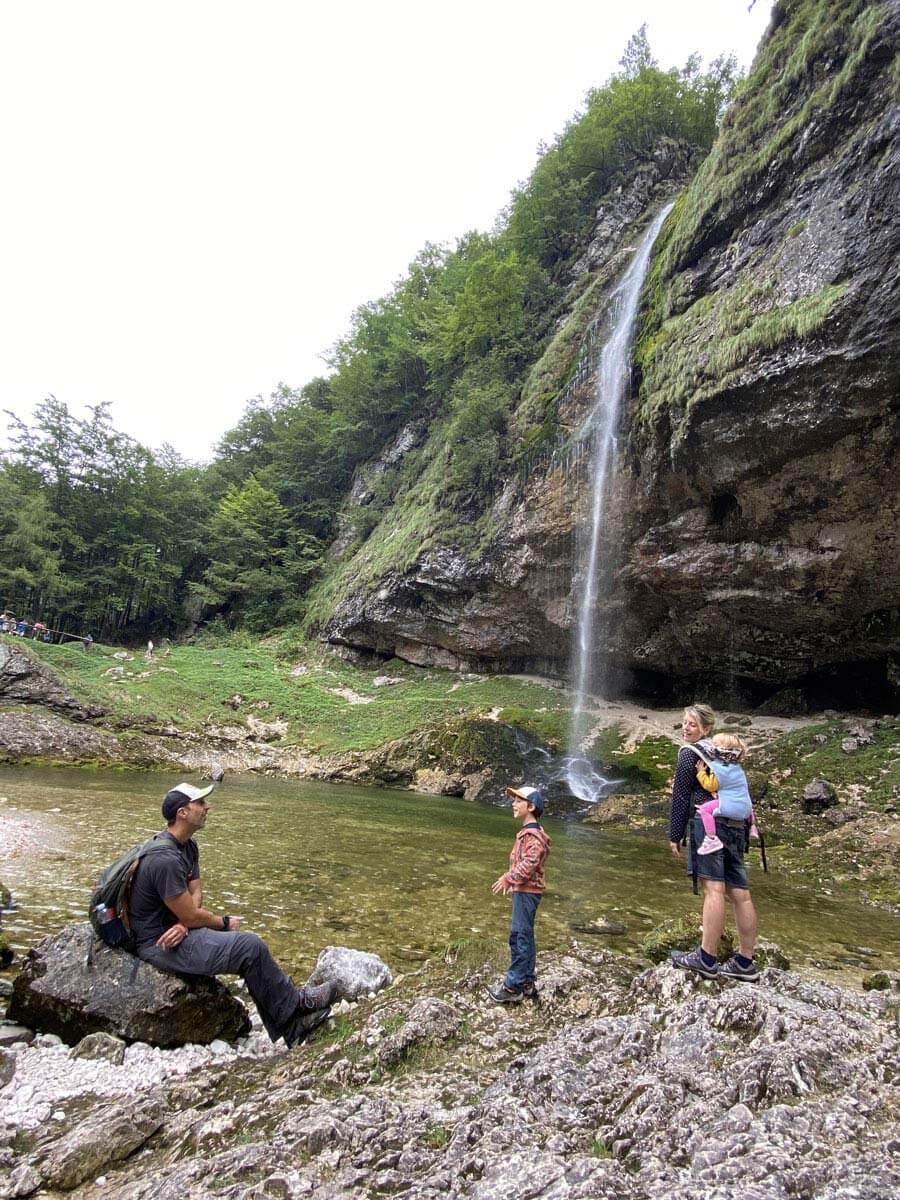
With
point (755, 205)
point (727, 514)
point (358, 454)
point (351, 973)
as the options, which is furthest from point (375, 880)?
point (358, 454)

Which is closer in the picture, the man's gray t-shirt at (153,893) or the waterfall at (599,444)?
the man's gray t-shirt at (153,893)

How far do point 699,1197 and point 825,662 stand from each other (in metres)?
19.7

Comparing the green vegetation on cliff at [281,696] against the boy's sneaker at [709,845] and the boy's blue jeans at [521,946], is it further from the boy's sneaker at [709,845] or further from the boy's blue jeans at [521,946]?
the boy's sneaker at [709,845]

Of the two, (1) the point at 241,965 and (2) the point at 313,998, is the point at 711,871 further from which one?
(1) the point at 241,965

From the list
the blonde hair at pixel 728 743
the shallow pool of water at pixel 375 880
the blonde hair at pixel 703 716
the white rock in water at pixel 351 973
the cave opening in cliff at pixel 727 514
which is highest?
the cave opening in cliff at pixel 727 514

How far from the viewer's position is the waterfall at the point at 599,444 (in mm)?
18594

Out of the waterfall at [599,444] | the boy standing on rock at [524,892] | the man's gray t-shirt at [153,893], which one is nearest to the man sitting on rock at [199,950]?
the man's gray t-shirt at [153,893]

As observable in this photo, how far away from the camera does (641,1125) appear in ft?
7.21

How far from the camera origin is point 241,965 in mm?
3375

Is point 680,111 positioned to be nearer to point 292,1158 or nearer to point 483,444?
point 483,444

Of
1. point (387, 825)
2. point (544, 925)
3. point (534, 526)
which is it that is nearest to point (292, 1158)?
point (544, 925)

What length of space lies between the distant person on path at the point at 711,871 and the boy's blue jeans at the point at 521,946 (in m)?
0.96

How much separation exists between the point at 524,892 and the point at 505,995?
0.62m

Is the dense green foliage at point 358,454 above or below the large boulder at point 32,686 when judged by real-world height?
above
